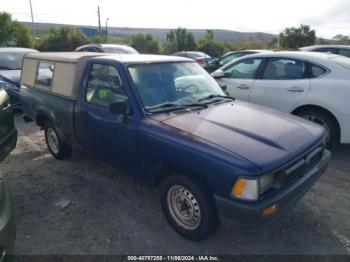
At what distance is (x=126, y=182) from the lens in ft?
13.7

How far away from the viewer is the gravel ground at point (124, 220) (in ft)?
9.50

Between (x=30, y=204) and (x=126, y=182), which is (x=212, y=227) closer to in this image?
(x=126, y=182)

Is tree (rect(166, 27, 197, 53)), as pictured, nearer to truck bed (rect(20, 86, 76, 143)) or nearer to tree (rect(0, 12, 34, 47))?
tree (rect(0, 12, 34, 47))

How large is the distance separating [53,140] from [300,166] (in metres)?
3.79

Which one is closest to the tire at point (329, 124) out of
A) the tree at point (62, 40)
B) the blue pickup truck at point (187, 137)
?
the blue pickup truck at point (187, 137)

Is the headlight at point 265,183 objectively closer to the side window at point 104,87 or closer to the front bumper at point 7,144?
the side window at point 104,87

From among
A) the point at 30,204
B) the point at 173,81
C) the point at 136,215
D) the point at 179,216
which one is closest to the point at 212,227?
the point at 179,216

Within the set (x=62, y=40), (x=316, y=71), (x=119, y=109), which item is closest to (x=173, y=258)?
(x=119, y=109)

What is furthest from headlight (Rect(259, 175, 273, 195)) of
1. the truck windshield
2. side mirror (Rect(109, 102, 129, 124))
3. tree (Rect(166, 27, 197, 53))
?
tree (Rect(166, 27, 197, 53))

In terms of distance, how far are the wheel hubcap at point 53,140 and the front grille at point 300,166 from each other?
11.5 feet

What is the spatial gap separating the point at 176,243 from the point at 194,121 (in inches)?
47.7

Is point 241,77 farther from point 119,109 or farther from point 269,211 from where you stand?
point 269,211

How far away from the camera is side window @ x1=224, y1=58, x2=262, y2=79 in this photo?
18.9 ft

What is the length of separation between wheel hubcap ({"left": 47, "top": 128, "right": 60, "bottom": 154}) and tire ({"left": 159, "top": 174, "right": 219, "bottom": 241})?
8.08 feet
